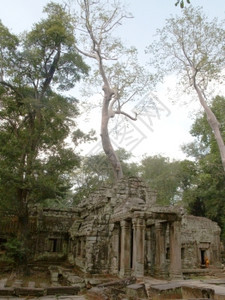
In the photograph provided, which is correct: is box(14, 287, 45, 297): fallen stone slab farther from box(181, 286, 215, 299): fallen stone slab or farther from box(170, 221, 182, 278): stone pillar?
box(181, 286, 215, 299): fallen stone slab

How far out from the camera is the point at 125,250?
39.2ft

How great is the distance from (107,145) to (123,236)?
31.1ft

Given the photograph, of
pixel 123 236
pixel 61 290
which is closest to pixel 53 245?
pixel 123 236

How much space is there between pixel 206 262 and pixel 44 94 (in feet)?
51.3

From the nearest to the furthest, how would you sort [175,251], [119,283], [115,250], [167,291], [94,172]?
1. [167,291]
2. [119,283]
3. [175,251]
4. [115,250]
5. [94,172]

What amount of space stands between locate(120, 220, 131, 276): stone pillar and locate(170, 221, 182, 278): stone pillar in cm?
176

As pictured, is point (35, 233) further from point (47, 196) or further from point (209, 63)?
point (209, 63)

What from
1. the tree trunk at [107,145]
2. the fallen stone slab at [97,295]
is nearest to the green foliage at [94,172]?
the tree trunk at [107,145]

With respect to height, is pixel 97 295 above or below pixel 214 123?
below

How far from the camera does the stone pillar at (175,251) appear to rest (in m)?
11.0

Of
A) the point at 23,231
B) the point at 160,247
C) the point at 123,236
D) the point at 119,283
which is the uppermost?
the point at 23,231

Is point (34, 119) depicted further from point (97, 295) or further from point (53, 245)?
point (97, 295)

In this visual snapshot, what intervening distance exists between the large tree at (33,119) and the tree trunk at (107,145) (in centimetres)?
347

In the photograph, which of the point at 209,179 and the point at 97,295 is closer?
the point at 97,295
